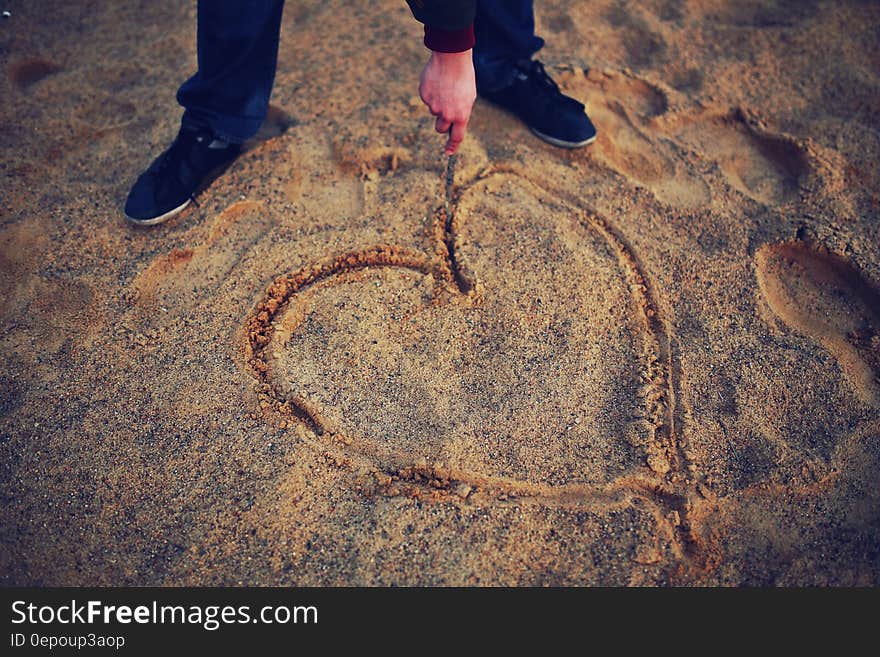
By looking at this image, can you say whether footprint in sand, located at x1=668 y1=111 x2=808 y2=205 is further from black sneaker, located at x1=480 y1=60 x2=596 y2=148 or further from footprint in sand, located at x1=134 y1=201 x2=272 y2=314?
footprint in sand, located at x1=134 y1=201 x2=272 y2=314

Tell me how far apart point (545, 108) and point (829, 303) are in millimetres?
1342

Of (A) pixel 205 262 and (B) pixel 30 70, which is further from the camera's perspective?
(B) pixel 30 70

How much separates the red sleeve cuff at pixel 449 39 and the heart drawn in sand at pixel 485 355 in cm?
76

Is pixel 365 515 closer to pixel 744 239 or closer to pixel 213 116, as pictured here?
pixel 213 116

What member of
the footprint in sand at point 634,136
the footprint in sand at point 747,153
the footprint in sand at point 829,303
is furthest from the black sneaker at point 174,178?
the footprint in sand at point 829,303

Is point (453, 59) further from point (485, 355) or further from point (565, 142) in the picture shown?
point (565, 142)

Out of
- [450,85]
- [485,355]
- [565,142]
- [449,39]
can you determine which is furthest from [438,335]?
[565,142]

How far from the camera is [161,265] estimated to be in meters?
2.13

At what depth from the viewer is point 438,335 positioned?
198 centimetres

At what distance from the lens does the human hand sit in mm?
1577

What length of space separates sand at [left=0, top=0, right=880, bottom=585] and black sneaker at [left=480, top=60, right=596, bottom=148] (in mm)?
67

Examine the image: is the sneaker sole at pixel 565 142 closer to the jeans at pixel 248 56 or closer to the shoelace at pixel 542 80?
the shoelace at pixel 542 80

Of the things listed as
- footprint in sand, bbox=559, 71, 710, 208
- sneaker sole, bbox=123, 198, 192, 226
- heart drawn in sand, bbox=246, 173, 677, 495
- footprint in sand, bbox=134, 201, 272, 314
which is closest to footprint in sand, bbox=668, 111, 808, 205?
footprint in sand, bbox=559, 71, 710, 208

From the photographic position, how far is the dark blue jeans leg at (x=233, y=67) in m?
1.98
